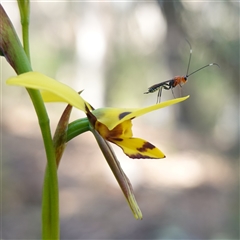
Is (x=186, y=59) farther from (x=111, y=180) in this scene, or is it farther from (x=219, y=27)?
(x=111, y=180)

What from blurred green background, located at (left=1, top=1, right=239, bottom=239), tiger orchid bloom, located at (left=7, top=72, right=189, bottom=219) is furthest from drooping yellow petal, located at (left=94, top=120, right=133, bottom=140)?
blurred green background, located at (left=1, top=1, right=239, bottom=239)

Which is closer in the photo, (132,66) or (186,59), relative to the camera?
(186,59)

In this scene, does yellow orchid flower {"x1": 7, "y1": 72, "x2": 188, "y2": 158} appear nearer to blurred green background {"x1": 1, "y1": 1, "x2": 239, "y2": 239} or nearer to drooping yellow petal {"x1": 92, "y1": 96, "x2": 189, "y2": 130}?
drooping yellow petal {"x1": 92, "y1": 96, "x2": 189, "y2": 130}

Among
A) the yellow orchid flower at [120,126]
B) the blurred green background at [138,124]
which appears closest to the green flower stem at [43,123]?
the yellow orchid flower at [120,126]

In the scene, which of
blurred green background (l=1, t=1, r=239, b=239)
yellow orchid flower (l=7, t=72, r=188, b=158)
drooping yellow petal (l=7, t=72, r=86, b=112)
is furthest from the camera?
blurred green background (l=1, t=1, r=239, b=239)

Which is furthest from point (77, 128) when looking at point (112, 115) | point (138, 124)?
point (138, 124)

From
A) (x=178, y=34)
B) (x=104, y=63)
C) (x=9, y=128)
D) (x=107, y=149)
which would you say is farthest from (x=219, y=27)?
(x=107, y=149)
